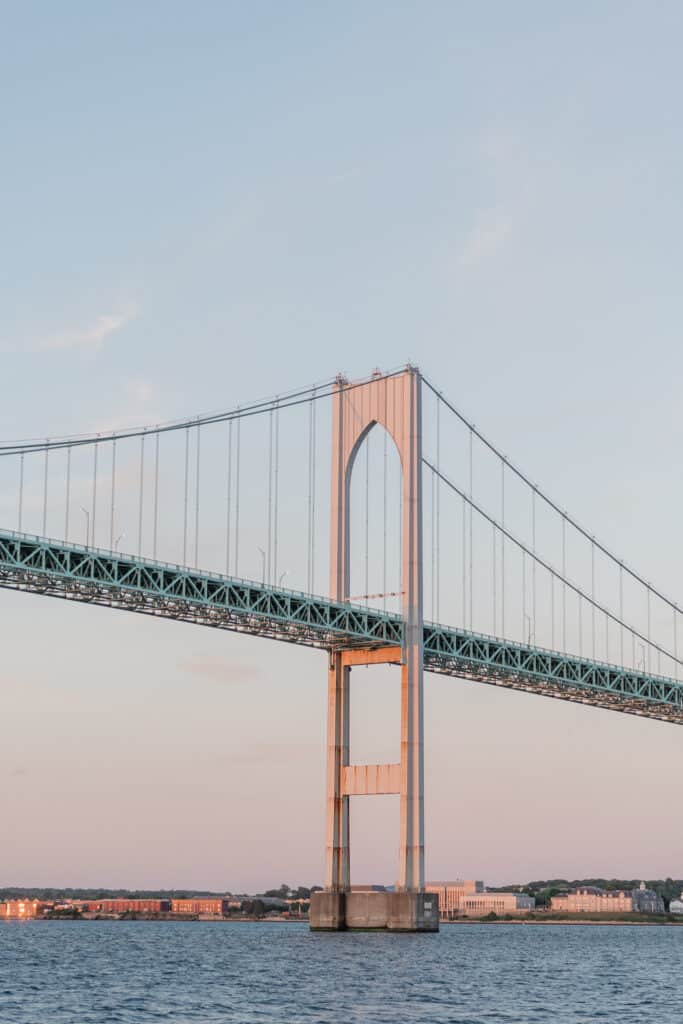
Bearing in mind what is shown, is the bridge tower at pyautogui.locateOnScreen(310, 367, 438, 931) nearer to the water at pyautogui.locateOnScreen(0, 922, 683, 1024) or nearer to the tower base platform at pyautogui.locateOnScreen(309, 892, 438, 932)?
the tower base platform at pyautogui.locateOnScreen(309, 892, 438, 932)

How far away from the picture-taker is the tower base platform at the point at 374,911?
7100 centimetres

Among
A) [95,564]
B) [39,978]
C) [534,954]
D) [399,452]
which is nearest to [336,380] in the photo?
[399,452]

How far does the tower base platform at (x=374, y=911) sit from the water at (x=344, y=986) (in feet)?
2.27

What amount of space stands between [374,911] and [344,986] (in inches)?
1061

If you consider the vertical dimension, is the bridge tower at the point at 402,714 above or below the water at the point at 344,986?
above

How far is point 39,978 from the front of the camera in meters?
53.4

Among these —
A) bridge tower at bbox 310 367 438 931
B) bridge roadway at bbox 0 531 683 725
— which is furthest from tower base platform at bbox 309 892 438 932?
bridge roadway at bbox 0 531 683 725

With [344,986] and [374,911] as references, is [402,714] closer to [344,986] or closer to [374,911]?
[374,911]

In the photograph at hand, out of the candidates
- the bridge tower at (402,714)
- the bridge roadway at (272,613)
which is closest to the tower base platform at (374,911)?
the bridge tower at (402,714)

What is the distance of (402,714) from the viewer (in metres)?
72.6

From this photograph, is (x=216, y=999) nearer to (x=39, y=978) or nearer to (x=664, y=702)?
Answer: (x=39, y=978)

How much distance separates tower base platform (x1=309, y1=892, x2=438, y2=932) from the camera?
7100cm

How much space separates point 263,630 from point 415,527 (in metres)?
7.67

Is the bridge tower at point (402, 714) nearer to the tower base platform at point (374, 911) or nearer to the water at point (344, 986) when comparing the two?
the tower base platform at point (374, 911)
